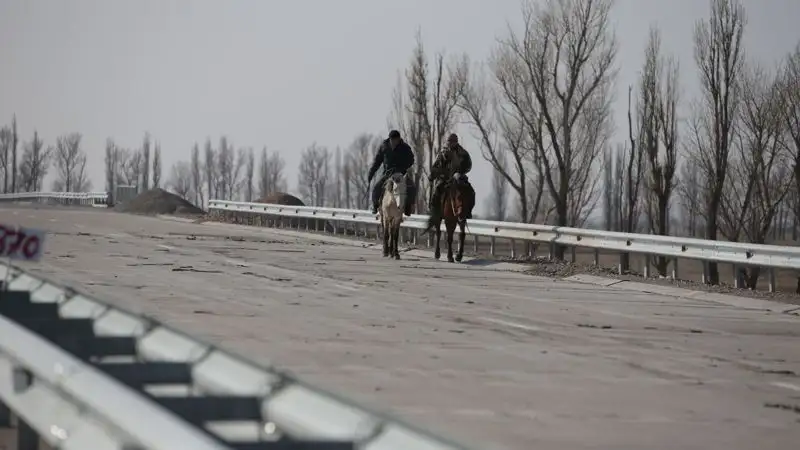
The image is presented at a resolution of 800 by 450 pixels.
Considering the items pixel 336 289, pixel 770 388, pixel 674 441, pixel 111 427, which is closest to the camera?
pixel 111 427

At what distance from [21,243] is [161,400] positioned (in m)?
3.45

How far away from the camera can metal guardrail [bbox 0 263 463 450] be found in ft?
11.5

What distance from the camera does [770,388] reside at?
8.76 m

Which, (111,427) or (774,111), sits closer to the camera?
(111,427)

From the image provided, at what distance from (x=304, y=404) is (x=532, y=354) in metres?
6.13

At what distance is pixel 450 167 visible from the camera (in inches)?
921

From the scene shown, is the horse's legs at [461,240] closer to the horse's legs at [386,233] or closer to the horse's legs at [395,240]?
the horse's legs at [395,240]

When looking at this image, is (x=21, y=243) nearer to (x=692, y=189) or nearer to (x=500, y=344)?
(x=500, y=344)

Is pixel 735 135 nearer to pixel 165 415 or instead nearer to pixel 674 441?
pixel 674 441

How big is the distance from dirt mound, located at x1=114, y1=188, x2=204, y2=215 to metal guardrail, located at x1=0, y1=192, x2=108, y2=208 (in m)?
2.99

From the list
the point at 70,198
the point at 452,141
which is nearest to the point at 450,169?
the point at 452,141

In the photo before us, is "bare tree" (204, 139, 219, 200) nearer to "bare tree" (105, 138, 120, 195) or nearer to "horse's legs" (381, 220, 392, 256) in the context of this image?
"bare tree" (105, 138, 120, 195)

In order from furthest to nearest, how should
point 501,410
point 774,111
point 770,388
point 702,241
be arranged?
1. point 774,111
2. point 702,241
3. point 770,388
4. point 501,410

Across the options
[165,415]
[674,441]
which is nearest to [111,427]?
[165,415]
